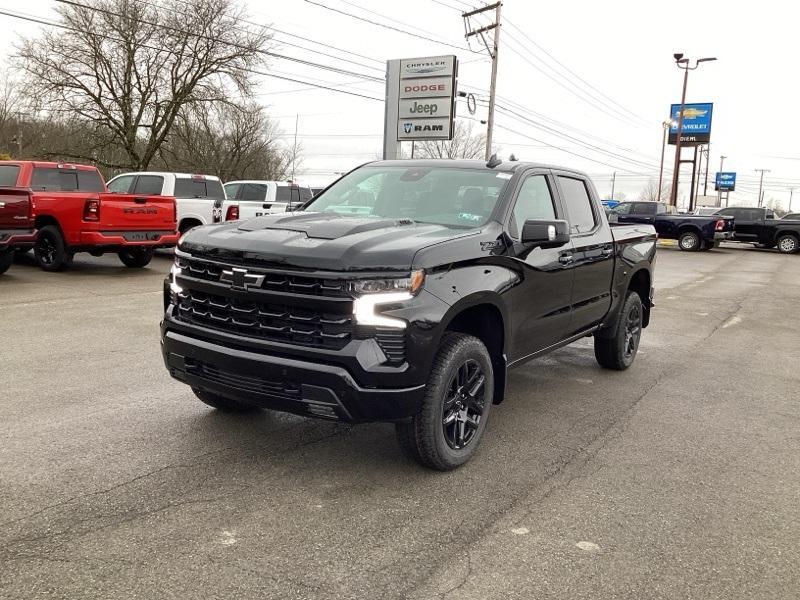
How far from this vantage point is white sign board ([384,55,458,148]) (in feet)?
90.1

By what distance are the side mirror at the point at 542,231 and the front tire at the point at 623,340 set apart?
7.80 ft

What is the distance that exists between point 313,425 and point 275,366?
4.24 feet

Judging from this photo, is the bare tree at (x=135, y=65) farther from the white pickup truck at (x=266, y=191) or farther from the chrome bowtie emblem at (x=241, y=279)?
the chrome bowtie emblem at (x=241, y=279)

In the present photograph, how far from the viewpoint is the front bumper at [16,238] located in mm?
10750

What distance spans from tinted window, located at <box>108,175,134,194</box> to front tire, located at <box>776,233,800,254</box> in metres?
→ 25.8

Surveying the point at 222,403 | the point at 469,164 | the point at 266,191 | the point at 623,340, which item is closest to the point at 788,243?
the point at 266,191

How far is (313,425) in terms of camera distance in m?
4.67

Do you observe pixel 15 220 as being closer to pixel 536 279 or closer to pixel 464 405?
pixel 536 279

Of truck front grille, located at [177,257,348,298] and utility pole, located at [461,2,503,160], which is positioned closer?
truck front grille, located at [177,257,348,298]

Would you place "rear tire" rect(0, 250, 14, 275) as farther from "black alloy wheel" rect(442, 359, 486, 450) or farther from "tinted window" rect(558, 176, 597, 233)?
"black alloy wheel" rect(442, 359, 486, 450)

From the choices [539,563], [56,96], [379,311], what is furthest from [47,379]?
[56,96]

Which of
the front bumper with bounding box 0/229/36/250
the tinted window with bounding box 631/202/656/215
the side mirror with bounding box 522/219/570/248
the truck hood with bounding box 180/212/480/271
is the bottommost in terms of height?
the front bumper with bounding box 0/229/36/250

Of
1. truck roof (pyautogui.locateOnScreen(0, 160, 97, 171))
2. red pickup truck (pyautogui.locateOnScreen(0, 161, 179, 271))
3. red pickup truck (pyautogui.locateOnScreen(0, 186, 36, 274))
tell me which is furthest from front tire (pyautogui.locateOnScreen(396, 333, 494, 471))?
truck roof (pyautogui.locateOnScreen(0, 160, 97, 171))

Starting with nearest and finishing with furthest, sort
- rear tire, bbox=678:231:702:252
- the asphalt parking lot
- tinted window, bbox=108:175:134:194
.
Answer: the asphalt parking lot, tinted window, bbox=108:175:134:194, rear tire, bbox=678:231:702:252
